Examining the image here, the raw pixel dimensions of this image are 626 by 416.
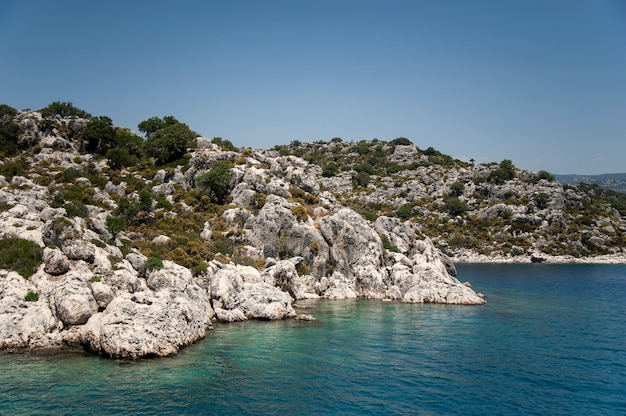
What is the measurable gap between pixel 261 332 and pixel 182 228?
3347cm

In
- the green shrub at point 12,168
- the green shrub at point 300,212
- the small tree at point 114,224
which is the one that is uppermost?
the green shrub at point 12,168

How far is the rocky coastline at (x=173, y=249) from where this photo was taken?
3362cm

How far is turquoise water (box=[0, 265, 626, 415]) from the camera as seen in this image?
24500 millimetres

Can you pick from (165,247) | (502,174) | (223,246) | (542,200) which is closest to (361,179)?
(502,174)

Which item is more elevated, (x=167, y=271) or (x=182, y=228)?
(x=182, y=228)

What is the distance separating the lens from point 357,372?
101 feet

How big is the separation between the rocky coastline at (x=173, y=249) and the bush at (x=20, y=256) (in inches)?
9.5

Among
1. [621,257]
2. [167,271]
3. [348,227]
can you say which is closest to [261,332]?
[167,271]

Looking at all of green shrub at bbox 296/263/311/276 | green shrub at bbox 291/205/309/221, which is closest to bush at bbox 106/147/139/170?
green shrub at bbox 291/205/309/221

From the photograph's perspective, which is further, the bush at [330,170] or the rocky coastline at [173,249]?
the bush at [330,170]

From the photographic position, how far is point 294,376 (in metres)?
29.4

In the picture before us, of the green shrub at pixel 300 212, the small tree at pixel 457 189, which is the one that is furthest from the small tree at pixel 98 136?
the small tree at pixel 457 189

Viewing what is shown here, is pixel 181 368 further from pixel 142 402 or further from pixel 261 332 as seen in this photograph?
pixel 261 332

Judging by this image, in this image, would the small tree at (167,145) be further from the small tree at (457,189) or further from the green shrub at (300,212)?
the small tree at (457,189)
